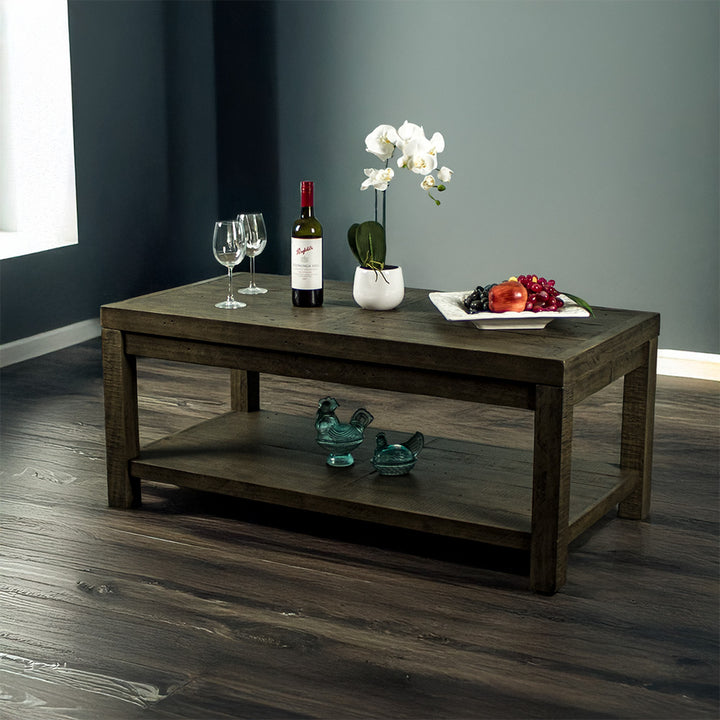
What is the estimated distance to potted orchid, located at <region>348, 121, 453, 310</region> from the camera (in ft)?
7.98

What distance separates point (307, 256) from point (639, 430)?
862 mm

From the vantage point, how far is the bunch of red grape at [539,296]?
7.77 feet

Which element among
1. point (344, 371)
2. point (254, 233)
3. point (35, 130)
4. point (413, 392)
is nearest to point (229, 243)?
point (254, 233)

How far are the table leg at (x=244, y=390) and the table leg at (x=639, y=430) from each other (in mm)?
1030

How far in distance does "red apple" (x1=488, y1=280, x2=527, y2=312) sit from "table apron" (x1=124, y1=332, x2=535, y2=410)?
21 centimetres

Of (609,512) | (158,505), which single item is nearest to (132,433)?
(158,505)

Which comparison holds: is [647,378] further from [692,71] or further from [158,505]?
[692,71]

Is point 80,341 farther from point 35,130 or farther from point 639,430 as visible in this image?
point 639,430

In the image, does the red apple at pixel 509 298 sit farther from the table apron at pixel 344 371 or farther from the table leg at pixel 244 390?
the table leg at pixel 244 390

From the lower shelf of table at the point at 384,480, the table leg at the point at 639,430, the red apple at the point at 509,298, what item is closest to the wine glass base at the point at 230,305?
the lower shelf of table at the point at 384,480

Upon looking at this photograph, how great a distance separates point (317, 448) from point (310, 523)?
202 millimetres

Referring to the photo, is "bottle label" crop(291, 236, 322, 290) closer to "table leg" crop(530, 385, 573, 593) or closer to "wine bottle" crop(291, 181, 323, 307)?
"wine bottle" crop(291, 181, 323, 307)

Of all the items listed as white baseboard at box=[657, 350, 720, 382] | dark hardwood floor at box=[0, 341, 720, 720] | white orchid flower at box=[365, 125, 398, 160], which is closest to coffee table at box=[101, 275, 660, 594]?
dark hardwood floor at box=[0, 341, 720, 720]

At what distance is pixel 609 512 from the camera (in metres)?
2.71
